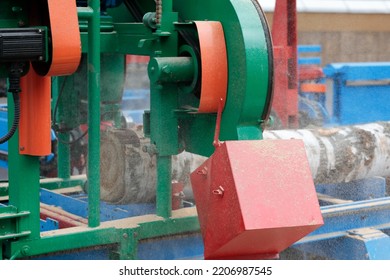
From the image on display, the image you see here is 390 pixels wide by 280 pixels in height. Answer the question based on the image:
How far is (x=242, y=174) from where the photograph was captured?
3.12m

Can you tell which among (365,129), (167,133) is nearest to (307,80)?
(365,129)

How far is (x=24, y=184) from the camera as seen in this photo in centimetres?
336

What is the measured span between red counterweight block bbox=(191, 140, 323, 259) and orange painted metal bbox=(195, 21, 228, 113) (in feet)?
1.13

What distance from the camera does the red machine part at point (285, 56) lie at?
22.6 ft

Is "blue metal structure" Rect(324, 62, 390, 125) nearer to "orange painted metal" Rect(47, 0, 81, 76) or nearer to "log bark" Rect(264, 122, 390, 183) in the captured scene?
"log bark" Rect(264, 122, 390, 183)

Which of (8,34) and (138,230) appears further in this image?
(138,230)

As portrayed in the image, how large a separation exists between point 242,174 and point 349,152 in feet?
5.84

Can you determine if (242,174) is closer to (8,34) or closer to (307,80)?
(8,34)

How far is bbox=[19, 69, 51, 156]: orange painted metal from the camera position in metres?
3.27

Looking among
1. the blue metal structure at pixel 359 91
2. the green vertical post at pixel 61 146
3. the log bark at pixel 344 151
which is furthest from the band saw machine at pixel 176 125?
the blue metal structure at pixel 359 91

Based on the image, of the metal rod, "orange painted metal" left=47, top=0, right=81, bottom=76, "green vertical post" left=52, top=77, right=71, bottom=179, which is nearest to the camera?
"orange painted metal" left=47, top=0, right=81, bottom=76

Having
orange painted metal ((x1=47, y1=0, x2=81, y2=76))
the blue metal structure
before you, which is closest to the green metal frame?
orange painted metal ((x1=47, y1=0, x2=81, y2=76))

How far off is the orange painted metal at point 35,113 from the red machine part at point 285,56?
381 cm
